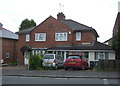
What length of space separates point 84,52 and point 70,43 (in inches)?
111

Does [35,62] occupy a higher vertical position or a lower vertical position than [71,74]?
higher

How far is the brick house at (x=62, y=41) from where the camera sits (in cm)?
2962

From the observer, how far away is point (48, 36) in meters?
32.9

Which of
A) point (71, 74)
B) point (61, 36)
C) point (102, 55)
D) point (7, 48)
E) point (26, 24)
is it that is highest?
point (26, 24)

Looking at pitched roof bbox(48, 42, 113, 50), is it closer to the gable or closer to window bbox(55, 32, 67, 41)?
window bbox(55, 32, 67, 41)

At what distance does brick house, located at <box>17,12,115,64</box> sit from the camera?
29.6 metres

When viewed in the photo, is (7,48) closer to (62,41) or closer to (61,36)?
(61,36)

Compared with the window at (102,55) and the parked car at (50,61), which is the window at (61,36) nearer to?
the window at (102,55)

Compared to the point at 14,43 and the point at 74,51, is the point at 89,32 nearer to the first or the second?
the point at 74,51

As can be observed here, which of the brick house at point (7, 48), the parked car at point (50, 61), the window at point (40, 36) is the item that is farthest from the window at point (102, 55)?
the brick house at point (7, 48)

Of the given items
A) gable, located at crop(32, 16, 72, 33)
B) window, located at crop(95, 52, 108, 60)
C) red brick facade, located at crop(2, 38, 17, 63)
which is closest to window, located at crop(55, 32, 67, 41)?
gable, located at crop(32, 16, 72, 33)

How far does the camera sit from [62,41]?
105ft

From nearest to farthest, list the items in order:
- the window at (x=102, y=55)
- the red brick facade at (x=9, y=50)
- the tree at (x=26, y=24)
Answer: the window at (x=102, y=55)
the red brick facade at (x=9, y=50)
the tree at (x=26, y=24)

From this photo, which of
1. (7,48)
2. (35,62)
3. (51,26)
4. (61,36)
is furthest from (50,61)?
(7,48)
